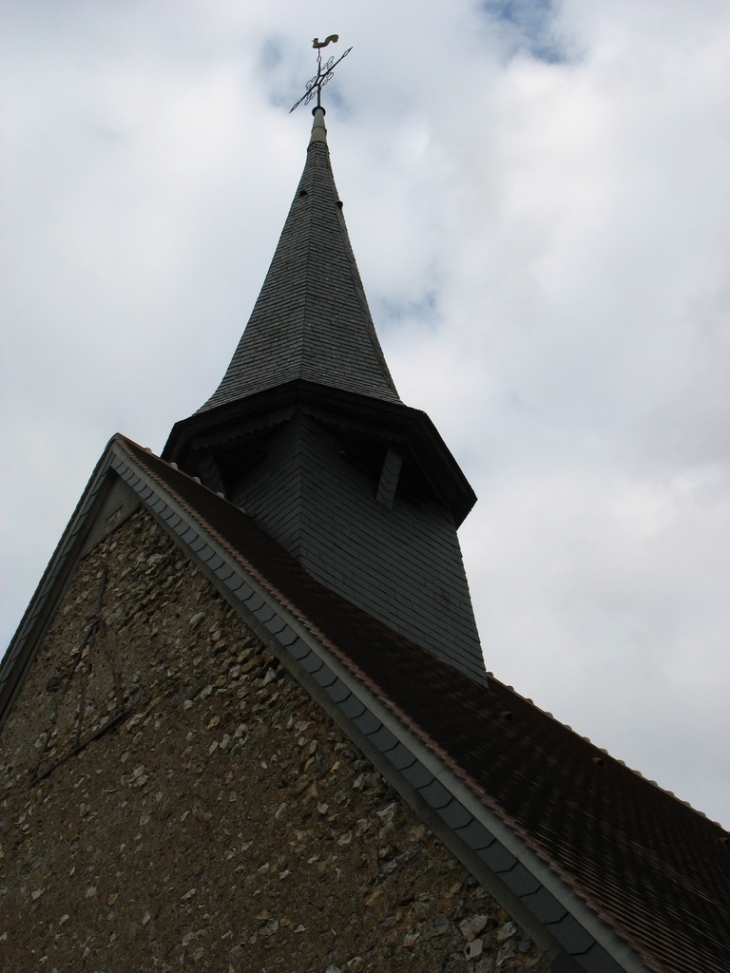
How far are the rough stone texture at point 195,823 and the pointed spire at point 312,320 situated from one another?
3442mm

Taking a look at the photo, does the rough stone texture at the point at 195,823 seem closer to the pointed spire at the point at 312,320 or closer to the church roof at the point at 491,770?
the church roof at the point at 491,770

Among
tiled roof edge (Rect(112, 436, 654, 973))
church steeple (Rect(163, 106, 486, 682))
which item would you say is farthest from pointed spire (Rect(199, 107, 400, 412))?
tiled roof edge (Rect(112, 436, 654, 973))

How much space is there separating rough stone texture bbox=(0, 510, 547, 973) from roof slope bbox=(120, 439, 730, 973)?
0.35 metres

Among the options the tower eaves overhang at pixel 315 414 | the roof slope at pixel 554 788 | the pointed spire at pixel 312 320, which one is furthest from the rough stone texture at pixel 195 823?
the pointed spire at pixel 312 320

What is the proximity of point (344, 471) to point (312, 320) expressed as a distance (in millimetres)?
2534

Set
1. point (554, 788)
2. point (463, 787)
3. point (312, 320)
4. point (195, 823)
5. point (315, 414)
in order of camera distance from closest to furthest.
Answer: point (463, 787) → point (195, 823) → point (554, 788) → point (315, 414) → point (312, 320)

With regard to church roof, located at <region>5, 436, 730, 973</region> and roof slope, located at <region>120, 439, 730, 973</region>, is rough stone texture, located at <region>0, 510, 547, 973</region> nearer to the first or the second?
church roof, located at <region>5, 436, 730, 973</region>

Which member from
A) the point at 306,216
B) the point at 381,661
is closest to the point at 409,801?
the point at 381,661

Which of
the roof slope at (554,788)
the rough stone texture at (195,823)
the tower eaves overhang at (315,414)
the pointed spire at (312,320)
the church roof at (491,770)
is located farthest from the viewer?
the pointed spire at (312,320)

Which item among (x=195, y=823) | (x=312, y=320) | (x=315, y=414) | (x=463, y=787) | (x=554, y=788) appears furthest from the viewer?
(x=312, y=320)

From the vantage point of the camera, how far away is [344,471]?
9.67m

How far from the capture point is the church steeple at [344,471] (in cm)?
891

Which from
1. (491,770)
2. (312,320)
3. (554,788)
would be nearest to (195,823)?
(491,770)

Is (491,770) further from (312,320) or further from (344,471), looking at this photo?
(312,320)
